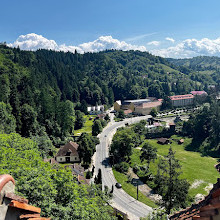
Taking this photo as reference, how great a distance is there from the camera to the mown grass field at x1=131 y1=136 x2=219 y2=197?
5109cm

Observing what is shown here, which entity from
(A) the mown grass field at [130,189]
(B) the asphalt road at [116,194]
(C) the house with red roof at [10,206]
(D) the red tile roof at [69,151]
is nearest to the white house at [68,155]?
(D) the red tile roof at [69,151]

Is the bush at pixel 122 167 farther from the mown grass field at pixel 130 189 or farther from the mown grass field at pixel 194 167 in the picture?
the mown grass field at pixel 194 167

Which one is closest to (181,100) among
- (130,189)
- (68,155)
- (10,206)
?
(68,155)

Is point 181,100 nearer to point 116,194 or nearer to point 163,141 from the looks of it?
point 163,141

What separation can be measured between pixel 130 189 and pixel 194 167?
25.2 m

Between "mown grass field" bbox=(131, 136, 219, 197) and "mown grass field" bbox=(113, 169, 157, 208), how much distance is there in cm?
934

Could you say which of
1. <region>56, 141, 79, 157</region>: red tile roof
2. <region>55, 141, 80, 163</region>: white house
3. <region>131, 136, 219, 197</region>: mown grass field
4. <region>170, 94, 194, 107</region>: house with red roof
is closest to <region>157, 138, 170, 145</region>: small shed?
<region>131, 136, 219, 197</region>: mown grass field

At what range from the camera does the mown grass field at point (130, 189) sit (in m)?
42.1

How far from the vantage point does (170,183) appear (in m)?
28.0

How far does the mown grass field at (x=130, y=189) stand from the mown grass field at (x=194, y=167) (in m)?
9.34

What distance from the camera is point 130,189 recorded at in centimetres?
4681

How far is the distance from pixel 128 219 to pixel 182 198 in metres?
11.8

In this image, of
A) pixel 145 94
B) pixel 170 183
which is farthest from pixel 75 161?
pixel 145 94

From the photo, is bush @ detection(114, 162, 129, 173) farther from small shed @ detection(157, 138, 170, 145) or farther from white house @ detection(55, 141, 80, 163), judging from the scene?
small shed @ detection(157, 138, 170, 145)
